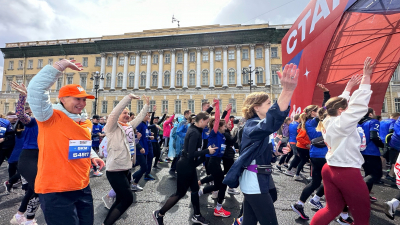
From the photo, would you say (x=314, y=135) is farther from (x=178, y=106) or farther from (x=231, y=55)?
(x=231, y=55)

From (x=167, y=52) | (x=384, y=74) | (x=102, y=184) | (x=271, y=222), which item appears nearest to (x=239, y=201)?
(x=271, y=222)

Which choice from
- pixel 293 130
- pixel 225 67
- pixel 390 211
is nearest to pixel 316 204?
pixel 390 211

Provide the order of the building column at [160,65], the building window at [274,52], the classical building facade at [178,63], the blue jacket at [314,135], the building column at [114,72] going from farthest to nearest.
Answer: the building column at [114,72] < the building column at [160,65] < the classical building facade at [178,63] < the building window at [274,52] < the blue jacket at [314,135]

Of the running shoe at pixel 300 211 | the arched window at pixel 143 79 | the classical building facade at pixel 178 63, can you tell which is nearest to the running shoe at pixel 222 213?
the running shoe at pixel 300 211

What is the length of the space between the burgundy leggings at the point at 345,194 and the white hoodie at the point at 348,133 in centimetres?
10

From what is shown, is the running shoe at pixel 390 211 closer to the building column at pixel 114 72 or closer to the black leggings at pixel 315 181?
the black leggings at pixel 315 181

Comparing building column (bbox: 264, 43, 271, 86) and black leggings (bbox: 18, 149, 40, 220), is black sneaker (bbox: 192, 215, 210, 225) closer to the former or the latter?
black leggings (bbox: 18, 149, 40, 220)

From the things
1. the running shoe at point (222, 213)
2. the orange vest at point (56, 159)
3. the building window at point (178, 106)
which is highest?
the building window at point (178, 106)

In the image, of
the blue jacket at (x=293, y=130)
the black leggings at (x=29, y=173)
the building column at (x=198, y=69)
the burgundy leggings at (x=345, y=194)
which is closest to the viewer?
the burgundy leggings at (x=345, y=194)

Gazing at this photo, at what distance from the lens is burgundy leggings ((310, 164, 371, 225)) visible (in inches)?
86.8

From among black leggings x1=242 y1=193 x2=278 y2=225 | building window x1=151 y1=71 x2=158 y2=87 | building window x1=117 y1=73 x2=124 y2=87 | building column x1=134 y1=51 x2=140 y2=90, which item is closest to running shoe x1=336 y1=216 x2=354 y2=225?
black leggings x1=242 y1=193 x2=278 y2=225

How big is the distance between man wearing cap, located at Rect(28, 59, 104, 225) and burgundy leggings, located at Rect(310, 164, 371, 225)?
2694 mm

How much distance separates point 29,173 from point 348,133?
171 inches

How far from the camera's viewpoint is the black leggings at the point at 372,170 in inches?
150
